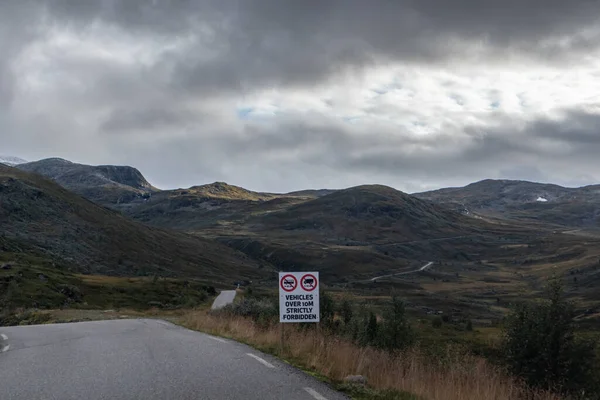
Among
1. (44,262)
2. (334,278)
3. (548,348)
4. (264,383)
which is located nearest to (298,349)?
(264,383)

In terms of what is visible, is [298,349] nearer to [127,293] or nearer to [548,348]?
[548,348]

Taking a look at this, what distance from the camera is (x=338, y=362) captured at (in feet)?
41.5

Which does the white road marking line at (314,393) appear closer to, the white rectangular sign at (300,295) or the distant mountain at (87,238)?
the white rectangular sign at (300,295)

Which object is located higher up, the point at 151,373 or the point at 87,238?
the point at 87,238

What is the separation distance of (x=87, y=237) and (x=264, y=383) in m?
154

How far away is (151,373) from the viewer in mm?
11453

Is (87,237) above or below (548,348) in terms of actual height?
above

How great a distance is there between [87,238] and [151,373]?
15182cm

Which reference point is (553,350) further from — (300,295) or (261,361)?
(261,361)

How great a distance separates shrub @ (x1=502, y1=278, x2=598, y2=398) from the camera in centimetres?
1889

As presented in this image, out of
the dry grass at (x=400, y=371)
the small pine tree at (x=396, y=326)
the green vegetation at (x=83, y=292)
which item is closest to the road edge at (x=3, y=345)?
the dry grass at (x=400, y=371)

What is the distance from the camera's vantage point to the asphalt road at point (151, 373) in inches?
374

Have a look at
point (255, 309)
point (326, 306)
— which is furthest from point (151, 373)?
point (326, 306)

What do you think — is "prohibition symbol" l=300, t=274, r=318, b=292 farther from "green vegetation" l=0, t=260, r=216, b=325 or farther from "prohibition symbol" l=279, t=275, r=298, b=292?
"green vegetation" l=0, t=260, r=216, b=325
